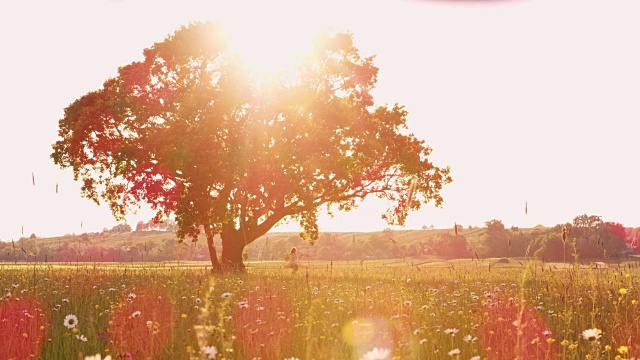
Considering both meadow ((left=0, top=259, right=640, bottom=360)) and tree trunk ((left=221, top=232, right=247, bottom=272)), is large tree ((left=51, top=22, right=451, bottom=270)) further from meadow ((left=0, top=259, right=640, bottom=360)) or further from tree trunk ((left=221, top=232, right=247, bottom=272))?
meadow ((left=0, top=259, right=640, bottom=360))

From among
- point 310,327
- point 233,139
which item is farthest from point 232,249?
point 310,327

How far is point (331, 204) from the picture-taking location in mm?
30969

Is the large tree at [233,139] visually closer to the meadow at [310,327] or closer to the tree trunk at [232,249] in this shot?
the tree trunk at [232,249]

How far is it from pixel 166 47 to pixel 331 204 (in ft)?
40.0

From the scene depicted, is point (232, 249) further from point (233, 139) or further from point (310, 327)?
point (310, 327)

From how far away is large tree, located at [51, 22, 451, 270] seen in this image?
74.0 feet

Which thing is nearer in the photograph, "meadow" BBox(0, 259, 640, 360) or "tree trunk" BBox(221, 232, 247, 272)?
"meadow" BBox(0, 259, 640, 360)

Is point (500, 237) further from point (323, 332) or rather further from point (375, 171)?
point (323, 332)

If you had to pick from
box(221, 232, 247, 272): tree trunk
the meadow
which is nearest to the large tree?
box(221, 232, 247, 272): tree trunk

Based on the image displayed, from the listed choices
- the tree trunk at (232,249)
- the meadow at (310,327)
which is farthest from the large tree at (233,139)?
the meadow at (310,327)

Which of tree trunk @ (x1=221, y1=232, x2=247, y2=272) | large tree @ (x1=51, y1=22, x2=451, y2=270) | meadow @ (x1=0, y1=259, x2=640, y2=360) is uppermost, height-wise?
large tree @ (x1=51, y1=22, x2=451, y2=270)

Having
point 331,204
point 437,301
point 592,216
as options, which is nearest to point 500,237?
point 592,216

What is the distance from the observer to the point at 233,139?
22.8 meters

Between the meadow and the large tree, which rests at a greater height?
the large tree
